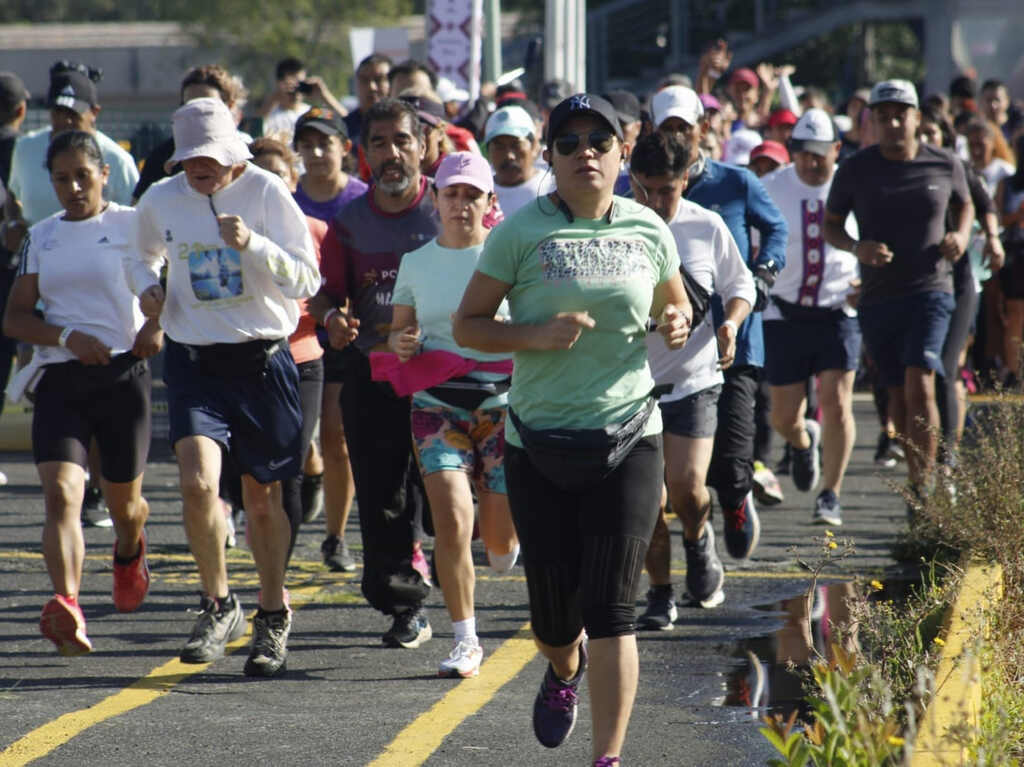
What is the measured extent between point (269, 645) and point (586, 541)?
1953 mm

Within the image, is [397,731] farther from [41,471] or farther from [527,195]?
[527,195]

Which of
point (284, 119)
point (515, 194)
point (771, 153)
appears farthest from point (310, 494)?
point (284, 119)

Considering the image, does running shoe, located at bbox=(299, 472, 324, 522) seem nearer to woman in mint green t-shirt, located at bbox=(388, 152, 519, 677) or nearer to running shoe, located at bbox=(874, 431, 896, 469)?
woman in mint green t-shirt, located at bbox=(388, 152, 519, 677)

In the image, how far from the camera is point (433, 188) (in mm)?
7402

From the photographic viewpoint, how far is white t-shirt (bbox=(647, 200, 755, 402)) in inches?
294

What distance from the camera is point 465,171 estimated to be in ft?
22.3

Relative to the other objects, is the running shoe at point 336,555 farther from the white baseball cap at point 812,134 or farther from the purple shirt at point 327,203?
the white baseball cap at point 812,134

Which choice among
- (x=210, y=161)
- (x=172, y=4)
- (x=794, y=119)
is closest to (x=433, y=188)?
(x=210, y=161)

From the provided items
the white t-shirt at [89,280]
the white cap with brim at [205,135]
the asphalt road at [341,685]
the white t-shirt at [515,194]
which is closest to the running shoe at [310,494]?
the asphalt road at [341,685]

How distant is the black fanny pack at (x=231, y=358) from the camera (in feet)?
22.6

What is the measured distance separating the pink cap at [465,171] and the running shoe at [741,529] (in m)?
2.31

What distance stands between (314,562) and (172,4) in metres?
60.8

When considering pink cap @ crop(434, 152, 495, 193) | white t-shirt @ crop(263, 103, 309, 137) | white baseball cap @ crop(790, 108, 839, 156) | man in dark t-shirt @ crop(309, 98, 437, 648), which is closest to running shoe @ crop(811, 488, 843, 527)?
white baseball cap @ crop(790, 108, 839, 156)

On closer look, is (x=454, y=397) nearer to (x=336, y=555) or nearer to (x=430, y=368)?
(x=430, y=368)
